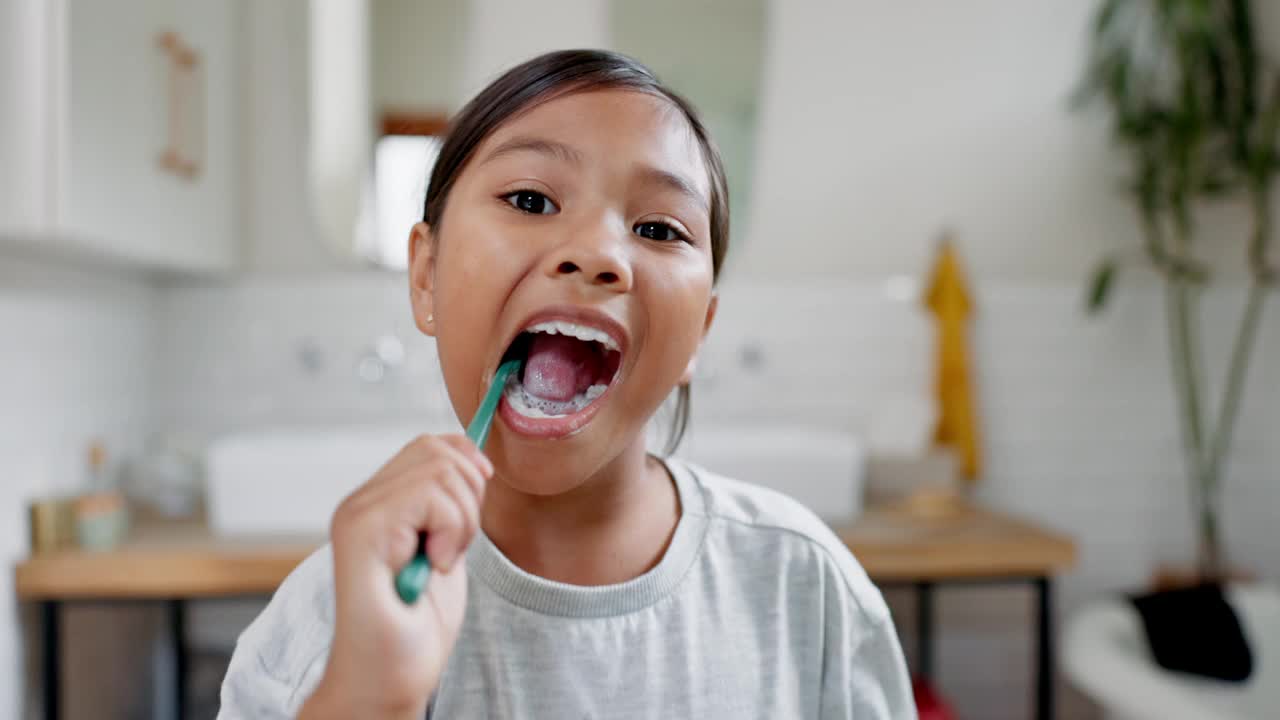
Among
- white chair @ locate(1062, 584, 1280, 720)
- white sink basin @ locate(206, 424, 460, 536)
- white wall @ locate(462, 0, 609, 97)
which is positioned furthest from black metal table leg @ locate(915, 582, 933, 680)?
white wall @ locate(462, 0, 609, 97)

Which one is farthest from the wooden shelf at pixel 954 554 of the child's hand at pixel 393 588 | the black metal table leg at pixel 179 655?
the black metal table leg at pixel 179 655

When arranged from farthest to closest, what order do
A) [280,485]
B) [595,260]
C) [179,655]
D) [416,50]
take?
[416,50]
[179,655]
[280,485]
[595,260]

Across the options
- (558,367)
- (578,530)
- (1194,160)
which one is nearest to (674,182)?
(558,367)

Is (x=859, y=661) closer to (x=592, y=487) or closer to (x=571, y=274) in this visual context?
(x=592, y=487)

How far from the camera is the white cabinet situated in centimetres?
127

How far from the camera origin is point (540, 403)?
0.57 meters

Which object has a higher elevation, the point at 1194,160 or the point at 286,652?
the point at 1194,160

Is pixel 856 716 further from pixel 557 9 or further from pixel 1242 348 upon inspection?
pixel 1242 348

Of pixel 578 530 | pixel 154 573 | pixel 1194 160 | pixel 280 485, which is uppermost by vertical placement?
pixel 1194 160

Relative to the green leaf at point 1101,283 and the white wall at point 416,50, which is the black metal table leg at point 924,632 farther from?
the white wall at point 416,50

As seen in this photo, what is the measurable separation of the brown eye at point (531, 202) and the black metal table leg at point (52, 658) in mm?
1278

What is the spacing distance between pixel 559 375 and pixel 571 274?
8cm

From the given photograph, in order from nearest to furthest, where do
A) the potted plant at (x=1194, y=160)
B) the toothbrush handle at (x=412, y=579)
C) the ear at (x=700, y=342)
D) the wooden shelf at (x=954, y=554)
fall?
1. the toothbrush handle at (x=412, y=579)
2. the ear at (x=700, y=342)
3. the wooden shelf at (x=954, y=554)
4. the potted plant at (x=1194, y=160)

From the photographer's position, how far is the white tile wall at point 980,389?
2.03 metres
